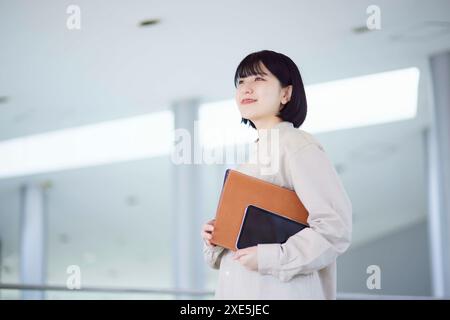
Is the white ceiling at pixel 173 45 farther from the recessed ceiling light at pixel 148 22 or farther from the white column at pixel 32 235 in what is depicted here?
the white column at pixel 32 235

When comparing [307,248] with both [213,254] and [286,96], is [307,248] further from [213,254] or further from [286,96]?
[286,96]

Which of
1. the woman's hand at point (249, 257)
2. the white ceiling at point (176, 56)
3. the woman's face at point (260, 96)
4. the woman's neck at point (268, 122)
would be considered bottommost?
the woman's hand at point (249, 257)

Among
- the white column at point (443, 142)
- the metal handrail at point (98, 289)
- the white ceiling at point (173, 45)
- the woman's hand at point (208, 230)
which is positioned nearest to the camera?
the woman's hand at point (208, 230)

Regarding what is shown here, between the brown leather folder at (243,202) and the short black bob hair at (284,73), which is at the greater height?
the short black bob hair at (284,73)

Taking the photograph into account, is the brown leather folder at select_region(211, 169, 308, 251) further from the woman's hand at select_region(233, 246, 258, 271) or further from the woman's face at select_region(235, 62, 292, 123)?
the woman's face at select_region(235, 62, 292, 123)

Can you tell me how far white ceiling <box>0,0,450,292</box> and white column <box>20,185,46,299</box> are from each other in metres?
1.08

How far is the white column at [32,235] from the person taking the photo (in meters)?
16.5

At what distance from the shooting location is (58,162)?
15203mm

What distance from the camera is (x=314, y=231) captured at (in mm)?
1729

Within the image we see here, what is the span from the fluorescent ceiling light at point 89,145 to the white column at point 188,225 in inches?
76.2

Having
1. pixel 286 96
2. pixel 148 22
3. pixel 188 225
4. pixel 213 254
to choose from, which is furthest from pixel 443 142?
pixel 213 254

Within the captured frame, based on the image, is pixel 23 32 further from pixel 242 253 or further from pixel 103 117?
pixel 242 253

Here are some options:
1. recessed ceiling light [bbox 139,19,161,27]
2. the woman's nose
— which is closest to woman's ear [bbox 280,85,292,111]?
the woman's nose

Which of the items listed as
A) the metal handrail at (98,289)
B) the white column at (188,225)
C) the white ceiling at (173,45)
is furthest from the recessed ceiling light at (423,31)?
the metal handrail at (98,289)
